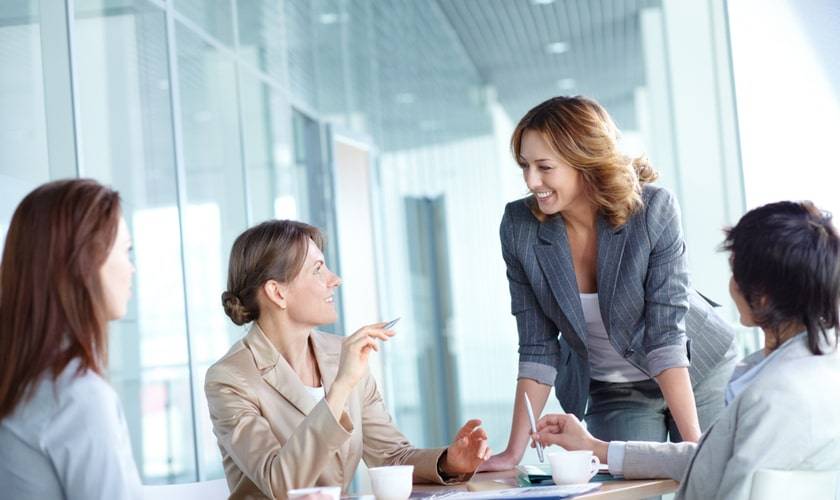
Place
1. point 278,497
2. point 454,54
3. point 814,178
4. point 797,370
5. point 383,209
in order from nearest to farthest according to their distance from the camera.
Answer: point 797,370 < point 278,497 < point 814,178 < point 383,209 < point 454,54

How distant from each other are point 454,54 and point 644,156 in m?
7.31

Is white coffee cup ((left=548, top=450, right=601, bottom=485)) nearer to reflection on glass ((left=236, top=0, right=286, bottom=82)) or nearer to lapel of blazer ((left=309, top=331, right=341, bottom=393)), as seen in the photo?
lapel of blazer ((left=309, top=331, right=341, bottom=393))

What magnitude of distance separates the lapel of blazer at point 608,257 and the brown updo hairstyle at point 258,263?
71cm

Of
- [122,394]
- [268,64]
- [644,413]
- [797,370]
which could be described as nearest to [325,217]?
[268,64]

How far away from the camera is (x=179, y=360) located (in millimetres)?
4371

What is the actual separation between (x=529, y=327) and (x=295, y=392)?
0.65 m

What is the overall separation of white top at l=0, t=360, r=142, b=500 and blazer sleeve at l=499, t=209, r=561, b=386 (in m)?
1.37

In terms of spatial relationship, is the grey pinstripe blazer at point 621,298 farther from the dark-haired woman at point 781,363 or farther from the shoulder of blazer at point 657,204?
the dark-haired woman at point 781,363

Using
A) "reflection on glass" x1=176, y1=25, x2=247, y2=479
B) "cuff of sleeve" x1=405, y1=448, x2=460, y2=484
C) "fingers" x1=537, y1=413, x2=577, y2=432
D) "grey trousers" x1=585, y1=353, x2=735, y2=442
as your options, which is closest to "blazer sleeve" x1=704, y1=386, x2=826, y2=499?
"fingers" x1=537, y1=413, x2=577, y2=432

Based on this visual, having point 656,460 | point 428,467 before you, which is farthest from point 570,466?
point 428,467

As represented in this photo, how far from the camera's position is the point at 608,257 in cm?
255

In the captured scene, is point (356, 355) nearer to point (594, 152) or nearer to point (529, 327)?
point (529, 327)

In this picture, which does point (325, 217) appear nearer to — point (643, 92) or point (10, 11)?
point (10, 11)

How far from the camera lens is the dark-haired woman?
1.69 m
